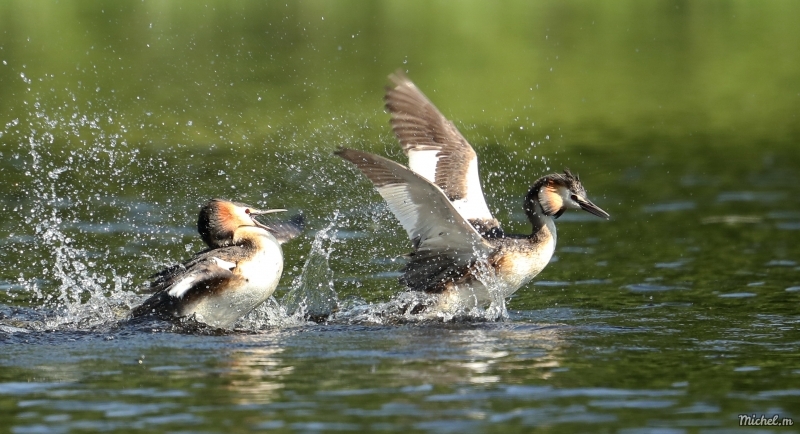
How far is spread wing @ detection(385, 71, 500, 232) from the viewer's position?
475 inches

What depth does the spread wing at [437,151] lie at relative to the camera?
1206 cm

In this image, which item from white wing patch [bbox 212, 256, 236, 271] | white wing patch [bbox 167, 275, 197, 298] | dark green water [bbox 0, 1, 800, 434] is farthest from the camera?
white wing patch [bbox 212, 256, 236, 271]

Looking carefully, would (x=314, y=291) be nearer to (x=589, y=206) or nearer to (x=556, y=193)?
(x=556, y=193)

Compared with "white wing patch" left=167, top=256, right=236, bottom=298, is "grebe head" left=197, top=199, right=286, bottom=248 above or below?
above

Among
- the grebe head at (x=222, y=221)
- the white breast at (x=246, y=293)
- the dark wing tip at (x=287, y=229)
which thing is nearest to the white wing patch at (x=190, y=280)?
the white breast at (x=246, y=293)

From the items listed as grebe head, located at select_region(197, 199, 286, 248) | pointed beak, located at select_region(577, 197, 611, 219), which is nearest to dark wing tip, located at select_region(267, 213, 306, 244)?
grebe head, located at select_region(197, 199, 286, 248)

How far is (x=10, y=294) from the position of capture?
1159 cm

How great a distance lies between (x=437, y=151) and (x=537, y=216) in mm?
1533

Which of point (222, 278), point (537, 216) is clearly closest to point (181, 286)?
point (222, 278)

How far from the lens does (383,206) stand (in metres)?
14.9

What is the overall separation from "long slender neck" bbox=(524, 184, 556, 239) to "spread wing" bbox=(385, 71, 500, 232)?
44cm

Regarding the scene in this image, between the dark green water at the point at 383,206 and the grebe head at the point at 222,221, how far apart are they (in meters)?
0.80

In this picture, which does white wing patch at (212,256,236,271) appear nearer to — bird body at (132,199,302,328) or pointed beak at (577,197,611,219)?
bird body at (132,199,302,328)

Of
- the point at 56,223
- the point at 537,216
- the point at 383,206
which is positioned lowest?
the point at 537,216
